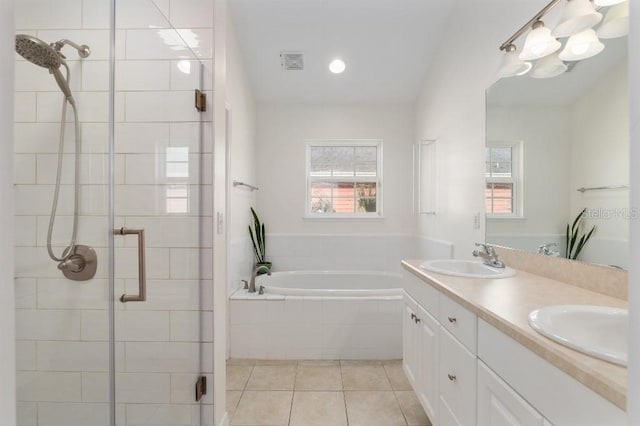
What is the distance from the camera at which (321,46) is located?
10.1 feet

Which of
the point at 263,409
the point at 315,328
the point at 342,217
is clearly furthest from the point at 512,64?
the point at 263,409

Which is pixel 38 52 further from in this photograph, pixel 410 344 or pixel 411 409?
pixel 411 409

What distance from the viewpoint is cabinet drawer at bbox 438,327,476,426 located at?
1130 mm

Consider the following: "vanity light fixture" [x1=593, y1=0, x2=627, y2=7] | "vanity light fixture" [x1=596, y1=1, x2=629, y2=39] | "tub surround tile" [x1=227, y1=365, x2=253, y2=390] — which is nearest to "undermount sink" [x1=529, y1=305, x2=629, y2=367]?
"vanity light fixture" [x1=596, y1=1, x2=629, y2=39]

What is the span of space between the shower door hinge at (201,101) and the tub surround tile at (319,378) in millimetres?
1833

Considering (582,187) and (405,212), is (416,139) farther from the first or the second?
(582,187)

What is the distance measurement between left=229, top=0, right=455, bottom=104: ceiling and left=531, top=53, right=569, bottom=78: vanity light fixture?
1485 mm

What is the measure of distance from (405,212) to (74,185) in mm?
3218


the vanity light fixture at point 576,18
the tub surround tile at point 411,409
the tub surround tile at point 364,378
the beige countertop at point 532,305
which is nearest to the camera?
the beige countertop at point 532,305

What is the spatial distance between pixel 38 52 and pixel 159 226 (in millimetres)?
739

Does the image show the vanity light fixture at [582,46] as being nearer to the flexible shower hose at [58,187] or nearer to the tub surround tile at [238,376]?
the flexible shower hose at [58,187]

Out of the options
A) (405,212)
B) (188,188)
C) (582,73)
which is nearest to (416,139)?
(405,212)

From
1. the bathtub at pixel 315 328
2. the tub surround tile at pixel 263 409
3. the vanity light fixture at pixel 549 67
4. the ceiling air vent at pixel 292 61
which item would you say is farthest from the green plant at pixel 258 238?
the vanity light fixture at pixel 549 67

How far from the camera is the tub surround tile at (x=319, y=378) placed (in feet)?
7.06
